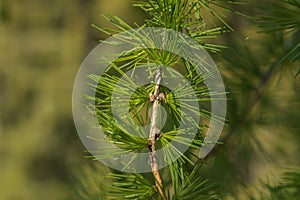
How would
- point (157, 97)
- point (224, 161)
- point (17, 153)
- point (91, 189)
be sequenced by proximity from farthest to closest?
point (17, 153) → point (224, 161) → point (91, 189) → point (157, 97)

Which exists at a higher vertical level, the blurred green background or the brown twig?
the brown twig

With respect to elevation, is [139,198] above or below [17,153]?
above

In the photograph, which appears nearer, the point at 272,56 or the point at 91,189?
the point at 91,189

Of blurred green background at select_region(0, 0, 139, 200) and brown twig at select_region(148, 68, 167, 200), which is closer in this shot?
brown twig at select_region(148, 68, 167, 200)

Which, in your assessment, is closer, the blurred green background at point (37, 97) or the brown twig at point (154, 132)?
the brown twig at point (154, 132)

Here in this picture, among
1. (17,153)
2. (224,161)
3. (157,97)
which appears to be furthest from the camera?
(17,153)

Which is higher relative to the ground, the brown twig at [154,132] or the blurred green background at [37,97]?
the brown twig at [154,132]

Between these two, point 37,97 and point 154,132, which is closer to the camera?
point 154,132

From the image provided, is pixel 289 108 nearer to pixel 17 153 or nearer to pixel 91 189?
pixel 91 189

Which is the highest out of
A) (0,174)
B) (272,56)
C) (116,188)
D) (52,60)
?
Result: (272,56)

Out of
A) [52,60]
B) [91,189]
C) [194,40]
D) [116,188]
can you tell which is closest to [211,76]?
[194,40]

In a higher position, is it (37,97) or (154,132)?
(154,132)
